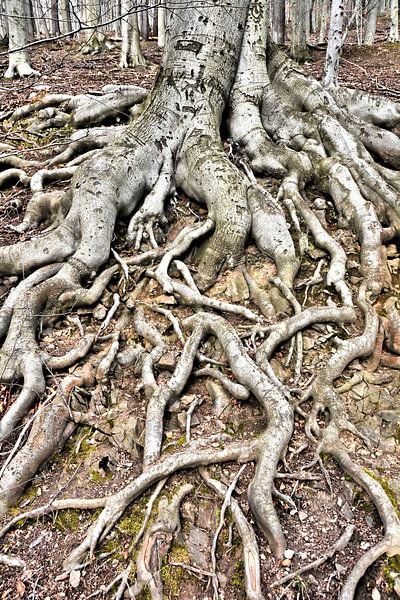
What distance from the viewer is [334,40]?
21.6ft

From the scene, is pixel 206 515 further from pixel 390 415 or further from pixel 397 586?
pixel 390 415

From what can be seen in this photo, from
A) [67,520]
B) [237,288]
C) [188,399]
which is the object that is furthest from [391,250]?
[67,520]

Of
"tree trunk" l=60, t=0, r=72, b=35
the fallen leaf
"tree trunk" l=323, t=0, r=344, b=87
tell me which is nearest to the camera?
the fallen leaf

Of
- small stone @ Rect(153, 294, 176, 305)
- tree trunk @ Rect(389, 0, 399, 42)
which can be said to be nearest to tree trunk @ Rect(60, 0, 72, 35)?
small stone @ Rect(153, 294, 176, 305)

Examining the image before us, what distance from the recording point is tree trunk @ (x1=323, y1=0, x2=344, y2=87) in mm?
6453

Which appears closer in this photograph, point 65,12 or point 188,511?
point 188,511

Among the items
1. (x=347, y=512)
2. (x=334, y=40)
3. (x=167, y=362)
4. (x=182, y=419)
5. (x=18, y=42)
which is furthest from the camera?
(x=18, y=42)

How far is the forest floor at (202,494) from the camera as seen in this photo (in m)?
2.69

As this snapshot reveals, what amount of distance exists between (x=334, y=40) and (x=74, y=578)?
7.30 meters

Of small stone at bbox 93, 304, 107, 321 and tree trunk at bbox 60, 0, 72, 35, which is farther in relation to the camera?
small stone at bbox 93, 304, 107, 321

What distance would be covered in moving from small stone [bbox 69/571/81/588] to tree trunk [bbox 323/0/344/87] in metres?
7.00

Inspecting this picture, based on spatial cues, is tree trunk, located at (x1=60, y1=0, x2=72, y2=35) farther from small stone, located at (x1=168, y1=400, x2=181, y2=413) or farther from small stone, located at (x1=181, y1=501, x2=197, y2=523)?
small stone, located at (x1=181, y1=501, x2=197, y2=523)

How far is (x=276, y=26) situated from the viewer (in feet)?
54.3

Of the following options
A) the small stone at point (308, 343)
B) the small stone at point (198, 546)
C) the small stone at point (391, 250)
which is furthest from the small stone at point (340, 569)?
the small stone at point (391, 250)
